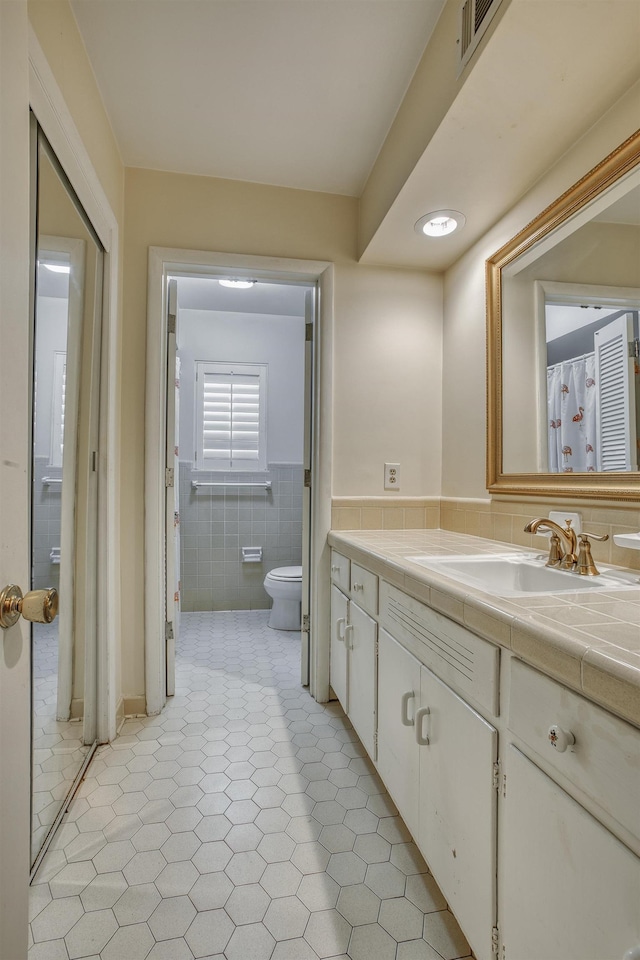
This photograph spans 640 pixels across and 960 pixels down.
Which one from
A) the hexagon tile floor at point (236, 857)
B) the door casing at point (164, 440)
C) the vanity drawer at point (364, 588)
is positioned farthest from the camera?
the door casing at point (164, 440)

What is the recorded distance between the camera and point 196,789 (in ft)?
5.17

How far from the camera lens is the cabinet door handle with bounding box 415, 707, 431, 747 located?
1.10 metres

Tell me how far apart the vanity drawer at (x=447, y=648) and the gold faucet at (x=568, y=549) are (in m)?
0.39

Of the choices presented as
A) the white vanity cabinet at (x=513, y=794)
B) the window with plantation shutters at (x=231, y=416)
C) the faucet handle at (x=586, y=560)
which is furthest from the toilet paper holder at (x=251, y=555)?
the faucet handle at (x=586, y=560)

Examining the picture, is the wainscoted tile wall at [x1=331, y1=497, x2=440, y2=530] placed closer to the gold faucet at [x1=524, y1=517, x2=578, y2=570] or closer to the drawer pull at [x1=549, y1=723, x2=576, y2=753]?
the gold faucet at [x1=524, y1=517, x2=578, y2=570]

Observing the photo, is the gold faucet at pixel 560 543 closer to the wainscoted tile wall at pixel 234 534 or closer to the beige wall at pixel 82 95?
the beige wall at pixel 82 95

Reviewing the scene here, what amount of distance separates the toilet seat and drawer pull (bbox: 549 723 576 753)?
102 inches

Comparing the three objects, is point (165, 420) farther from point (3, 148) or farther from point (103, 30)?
point (3, 148)

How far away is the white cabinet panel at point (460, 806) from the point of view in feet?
2.73

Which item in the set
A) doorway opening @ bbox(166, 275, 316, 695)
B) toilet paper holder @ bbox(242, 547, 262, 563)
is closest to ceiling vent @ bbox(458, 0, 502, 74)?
doorway opening @ bbox(166, 275, 316, 695)

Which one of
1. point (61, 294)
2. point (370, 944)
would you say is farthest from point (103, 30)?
point (370, 944)

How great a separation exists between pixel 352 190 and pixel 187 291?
5.05 ft

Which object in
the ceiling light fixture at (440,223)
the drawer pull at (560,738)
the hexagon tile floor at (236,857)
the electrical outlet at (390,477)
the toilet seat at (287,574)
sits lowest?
the hexagon tile floor at (236,857)

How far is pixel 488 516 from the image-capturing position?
184 cm
